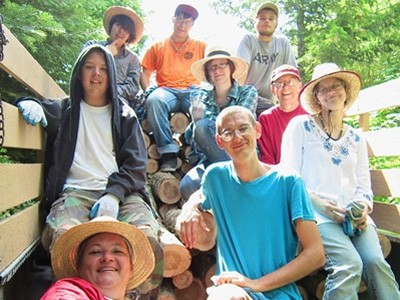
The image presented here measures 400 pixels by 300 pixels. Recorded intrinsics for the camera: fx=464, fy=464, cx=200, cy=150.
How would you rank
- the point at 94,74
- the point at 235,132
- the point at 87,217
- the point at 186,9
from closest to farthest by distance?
the point at 235,132, the point at 87,217, the point at 94,74, the point at 186,9

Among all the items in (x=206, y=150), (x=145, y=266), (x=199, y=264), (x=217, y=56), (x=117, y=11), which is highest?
(x=117, y=11)

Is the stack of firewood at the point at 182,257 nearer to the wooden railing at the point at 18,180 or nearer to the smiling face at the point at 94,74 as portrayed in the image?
the wooden railing at the point at 18,180

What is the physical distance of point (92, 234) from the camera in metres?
2.39

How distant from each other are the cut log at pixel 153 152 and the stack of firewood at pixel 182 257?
223 millimetres

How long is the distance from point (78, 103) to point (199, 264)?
161cm

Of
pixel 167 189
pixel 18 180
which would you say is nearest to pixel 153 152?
pixel 167 189

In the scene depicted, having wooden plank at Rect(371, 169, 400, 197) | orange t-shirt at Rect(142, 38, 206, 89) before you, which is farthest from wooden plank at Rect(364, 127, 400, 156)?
orange t-shirt at Rect(142, 38, 206, 89)

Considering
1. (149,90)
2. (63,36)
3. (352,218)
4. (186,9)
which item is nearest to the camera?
(352,218)

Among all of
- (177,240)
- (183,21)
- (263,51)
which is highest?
(183,21)

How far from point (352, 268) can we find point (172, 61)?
349cm

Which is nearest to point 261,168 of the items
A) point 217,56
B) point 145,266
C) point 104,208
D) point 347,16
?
point 145,266

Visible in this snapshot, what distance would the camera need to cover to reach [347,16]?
9977mm

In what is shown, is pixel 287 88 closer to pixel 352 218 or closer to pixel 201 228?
pixel 352 218

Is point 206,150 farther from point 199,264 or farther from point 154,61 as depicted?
point 154,61
